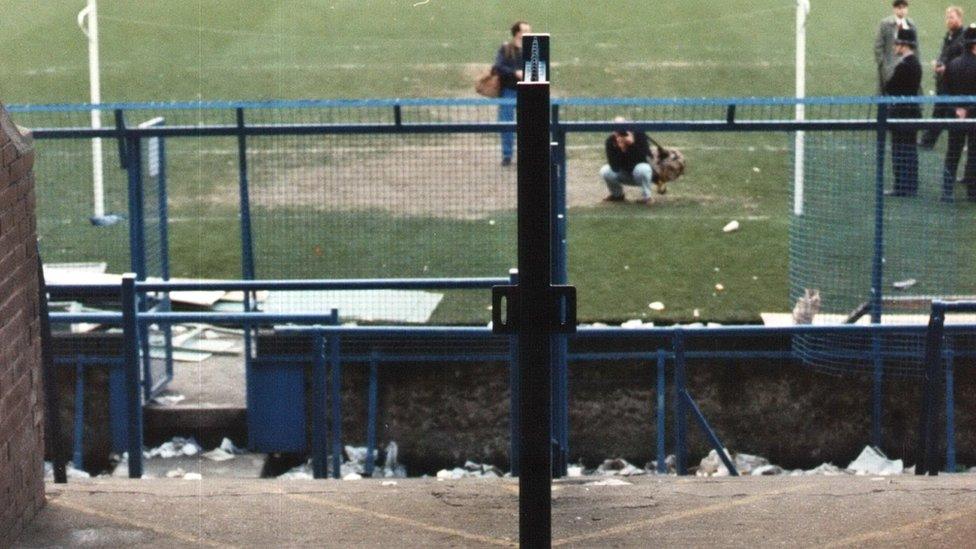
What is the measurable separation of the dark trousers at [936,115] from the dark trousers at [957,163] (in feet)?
0.50

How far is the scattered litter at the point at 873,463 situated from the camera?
40.3 ft

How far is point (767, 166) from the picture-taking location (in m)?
20.9

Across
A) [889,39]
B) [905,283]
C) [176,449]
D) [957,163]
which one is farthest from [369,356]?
[889,39]

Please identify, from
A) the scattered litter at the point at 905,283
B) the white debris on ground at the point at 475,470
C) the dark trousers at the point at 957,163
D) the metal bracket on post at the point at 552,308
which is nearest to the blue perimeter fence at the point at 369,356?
the white debris on ground at the point at 475,470

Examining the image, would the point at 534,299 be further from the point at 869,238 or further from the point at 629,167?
the point at 629,167

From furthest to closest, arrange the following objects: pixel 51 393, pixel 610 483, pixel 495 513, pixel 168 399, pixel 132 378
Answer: pixel 168 399 → pixel 132 378 → pixel 51 393 → pixel 610 483 → pixel 495 513

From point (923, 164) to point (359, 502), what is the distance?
6.82m

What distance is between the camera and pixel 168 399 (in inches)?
512

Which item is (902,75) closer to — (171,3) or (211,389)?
(211,389)

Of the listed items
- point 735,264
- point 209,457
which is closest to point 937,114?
point 735,264

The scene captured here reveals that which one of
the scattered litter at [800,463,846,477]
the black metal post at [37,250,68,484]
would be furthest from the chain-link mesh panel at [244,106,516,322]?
the black metal post at [37,250,68,484]

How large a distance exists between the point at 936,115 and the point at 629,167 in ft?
12.7

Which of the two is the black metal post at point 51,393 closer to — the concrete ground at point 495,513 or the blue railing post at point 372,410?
the concrete ground at point 495,513

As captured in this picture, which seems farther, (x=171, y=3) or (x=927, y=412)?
(x=171, y=3)
